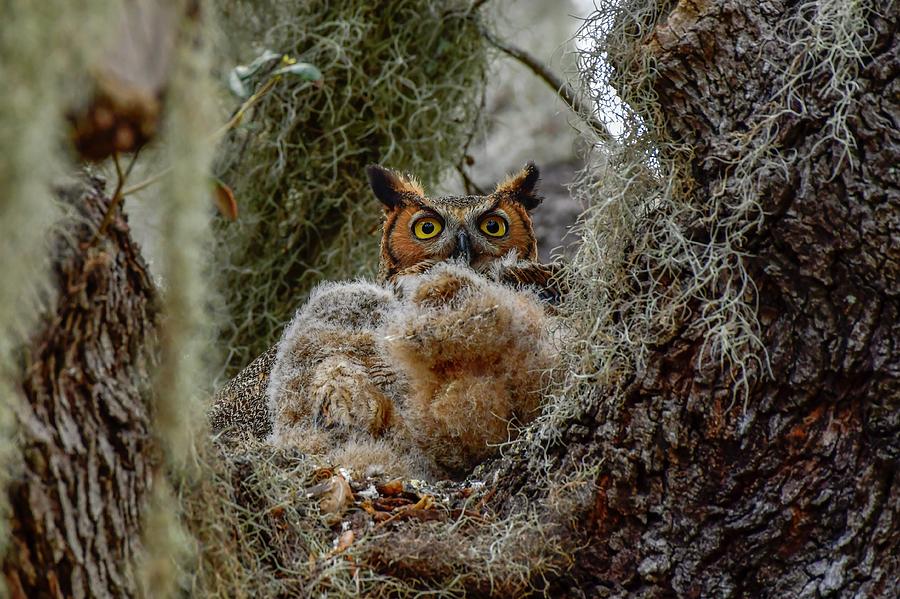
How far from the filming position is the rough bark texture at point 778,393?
177 cm

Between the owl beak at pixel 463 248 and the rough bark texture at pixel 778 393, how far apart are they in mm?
1413

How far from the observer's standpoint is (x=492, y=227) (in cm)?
345

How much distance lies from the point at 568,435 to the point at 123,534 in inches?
35.7

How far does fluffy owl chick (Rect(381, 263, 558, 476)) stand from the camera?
2441mm

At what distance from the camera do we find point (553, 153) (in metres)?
5.95

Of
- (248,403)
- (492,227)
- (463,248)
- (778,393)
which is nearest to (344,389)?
(248,403)

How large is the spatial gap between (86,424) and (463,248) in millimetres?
2008

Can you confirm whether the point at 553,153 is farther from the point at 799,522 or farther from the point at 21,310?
the point at 21,310

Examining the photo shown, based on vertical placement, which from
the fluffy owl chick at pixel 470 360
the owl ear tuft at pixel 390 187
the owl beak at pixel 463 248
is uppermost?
the owl ear tuft at pixel 390 187

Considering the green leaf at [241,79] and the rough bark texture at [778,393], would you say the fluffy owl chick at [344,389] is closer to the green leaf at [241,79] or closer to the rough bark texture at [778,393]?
the rough bark texture at [778,393]

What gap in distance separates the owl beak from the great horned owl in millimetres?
222

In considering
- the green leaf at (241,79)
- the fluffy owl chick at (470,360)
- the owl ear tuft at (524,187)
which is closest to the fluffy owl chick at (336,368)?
the fluffy owl chick at (470,360)

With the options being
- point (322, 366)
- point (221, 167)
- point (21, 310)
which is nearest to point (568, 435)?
point (322, 366)

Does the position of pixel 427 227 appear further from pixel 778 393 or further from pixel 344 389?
pixel 778 393
